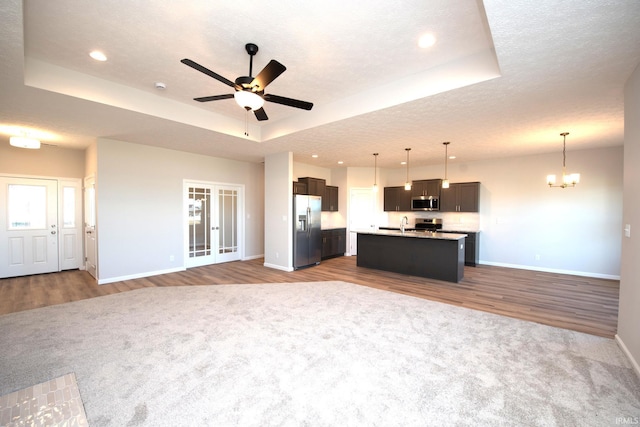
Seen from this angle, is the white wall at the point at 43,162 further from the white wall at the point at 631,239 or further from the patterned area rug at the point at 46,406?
the white wall at the point at 631,239

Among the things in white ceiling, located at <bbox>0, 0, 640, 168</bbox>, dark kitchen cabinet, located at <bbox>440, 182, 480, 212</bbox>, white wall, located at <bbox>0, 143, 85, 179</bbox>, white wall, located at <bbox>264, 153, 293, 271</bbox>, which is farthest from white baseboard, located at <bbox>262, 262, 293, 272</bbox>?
white wall, located at <bbox>0, 143, 85, 179</bbox>

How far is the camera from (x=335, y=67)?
10.5ft

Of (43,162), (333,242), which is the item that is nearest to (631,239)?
(333,242)

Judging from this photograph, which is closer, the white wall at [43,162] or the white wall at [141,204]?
the white wall at [141,204]

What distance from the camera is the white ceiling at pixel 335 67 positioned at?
87.7 inches

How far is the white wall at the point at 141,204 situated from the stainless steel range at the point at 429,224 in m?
5.93

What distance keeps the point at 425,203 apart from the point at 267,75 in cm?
635

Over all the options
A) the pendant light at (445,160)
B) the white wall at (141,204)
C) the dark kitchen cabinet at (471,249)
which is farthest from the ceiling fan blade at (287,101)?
the dark kitchen cabinet at (471,249)

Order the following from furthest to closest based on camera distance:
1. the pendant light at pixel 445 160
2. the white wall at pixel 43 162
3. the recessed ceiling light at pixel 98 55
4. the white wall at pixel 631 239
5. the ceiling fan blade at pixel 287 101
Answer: the pendant light at pixel 445 160
the white wall at pixel 43 162
the recessed ceiling light at pixel 98 55
the ceiling fan blade at pixel 287 101
the white wall at pixel 631 239

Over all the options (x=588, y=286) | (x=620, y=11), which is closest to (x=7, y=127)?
(x=620, y=11)

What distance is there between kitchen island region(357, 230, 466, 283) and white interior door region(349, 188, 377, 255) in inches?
66.2

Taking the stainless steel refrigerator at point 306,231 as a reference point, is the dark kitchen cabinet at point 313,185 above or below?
above

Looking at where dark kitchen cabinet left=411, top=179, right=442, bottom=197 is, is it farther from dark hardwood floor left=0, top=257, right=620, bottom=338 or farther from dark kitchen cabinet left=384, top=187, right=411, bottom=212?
dark hardwood floor left=0, top=257, right=620, bottom=338

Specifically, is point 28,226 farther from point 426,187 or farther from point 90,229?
point 426,187
